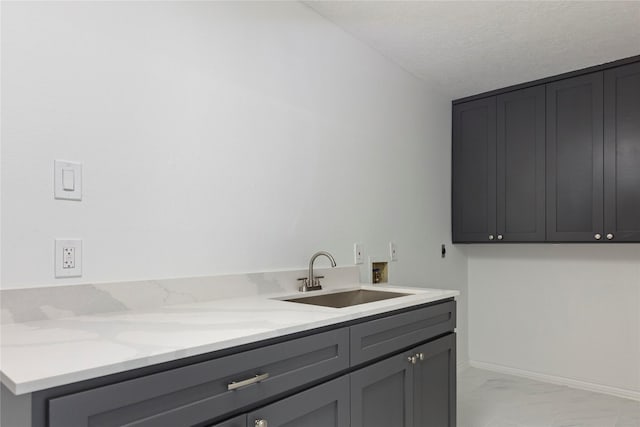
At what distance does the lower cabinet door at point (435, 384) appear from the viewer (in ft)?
5.93

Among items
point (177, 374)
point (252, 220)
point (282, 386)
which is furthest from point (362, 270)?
point (177, 374)

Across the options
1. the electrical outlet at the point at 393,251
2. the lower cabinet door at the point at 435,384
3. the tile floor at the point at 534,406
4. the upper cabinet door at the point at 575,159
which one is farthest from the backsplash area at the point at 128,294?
the upper cabinet door at the point at 575,159

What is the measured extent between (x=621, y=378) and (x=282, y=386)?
9.71 ft

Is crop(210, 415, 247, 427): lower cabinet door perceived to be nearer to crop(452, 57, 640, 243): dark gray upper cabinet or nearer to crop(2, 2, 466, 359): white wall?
crop(2, 2, 466, 359): white wall

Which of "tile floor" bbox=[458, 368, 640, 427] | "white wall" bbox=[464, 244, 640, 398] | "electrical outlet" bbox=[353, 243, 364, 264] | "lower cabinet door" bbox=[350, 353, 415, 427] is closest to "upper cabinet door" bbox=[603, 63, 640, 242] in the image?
"white wall" bbox=[464, 244, 640, 398]

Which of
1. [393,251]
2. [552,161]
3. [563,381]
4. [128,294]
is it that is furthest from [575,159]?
[128,294]

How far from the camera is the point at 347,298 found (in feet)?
7.14

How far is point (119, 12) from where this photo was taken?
145 cm

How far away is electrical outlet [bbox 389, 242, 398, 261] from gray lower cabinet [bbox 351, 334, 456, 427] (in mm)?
797

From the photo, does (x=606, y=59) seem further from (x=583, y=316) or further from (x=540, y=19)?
(x=583, y=316)

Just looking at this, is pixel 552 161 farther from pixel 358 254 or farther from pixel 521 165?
pixel 358 254

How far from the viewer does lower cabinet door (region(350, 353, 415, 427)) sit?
4.85ft

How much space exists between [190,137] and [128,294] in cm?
63

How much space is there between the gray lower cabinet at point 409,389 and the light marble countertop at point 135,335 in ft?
0.80
